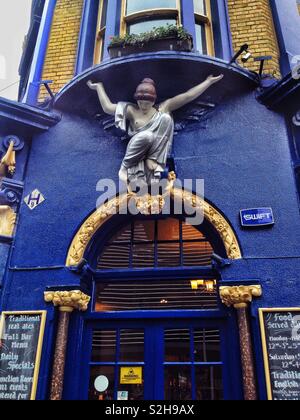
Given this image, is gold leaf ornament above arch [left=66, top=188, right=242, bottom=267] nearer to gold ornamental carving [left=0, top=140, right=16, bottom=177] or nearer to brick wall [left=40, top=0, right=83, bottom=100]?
gold ornamental carving [left=0, top=140, right=16, bottom=177]

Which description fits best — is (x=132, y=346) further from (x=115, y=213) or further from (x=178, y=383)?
(x=115, y=213)

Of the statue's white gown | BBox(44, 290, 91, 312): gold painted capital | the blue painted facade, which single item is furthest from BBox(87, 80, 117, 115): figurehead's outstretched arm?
BBox(44, 290, 91, 312): gold painted capital

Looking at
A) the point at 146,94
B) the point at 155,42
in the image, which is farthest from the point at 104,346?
the point at 155,42

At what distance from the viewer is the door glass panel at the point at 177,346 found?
4637 mm

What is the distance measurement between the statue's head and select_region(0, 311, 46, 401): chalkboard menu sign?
3223 millimetres

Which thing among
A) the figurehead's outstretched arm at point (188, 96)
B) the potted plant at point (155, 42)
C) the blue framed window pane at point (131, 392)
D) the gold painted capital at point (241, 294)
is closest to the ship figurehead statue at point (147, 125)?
the figurehead's outstretched arm at point (188, 96)

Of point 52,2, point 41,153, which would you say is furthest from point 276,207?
point 52,2

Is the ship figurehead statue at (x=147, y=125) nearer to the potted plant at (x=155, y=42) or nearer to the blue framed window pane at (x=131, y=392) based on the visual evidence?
the potted plant at (x=155, y=42)

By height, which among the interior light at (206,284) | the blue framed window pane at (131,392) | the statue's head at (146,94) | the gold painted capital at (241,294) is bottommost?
the blue framed window pane at (131,392)

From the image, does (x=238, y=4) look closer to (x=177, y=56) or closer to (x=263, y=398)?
(x=177, y=56)

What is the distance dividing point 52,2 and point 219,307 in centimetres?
661

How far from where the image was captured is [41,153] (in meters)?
5.86

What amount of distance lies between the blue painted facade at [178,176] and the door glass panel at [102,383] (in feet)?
0.34

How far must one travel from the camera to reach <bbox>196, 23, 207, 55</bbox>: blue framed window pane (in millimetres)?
6486
